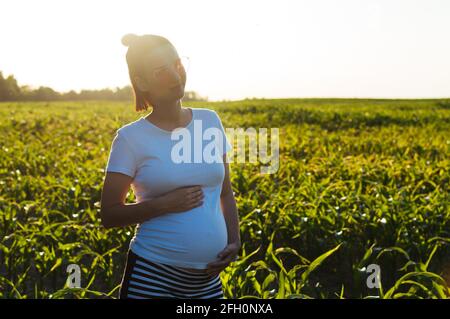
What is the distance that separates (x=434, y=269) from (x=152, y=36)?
3595 mm

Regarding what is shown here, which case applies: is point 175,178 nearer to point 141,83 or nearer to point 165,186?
point 165,186

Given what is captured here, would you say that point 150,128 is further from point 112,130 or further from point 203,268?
point 112,130

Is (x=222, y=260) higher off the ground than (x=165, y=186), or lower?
lower

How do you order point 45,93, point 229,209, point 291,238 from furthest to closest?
point 45,93 < point 291,238 < point 229,209

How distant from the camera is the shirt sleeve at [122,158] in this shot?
224 centimetres

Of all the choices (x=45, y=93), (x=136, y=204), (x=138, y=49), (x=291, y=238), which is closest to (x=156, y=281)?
(x=136, y=204)

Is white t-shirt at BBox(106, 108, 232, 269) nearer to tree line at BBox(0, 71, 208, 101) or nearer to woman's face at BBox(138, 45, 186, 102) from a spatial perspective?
woman's face at BBox(138, 45, 186, 102)

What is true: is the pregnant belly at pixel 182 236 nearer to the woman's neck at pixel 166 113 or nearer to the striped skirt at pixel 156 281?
the striped skirt at pixel 156 281

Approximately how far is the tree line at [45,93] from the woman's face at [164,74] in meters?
52.4

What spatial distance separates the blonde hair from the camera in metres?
2.31

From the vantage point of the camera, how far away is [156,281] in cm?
235

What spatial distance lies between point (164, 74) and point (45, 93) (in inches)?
2394


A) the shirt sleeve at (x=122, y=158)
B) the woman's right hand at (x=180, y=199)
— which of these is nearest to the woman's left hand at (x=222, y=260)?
the woman's right hand at (x=180, y=199)
